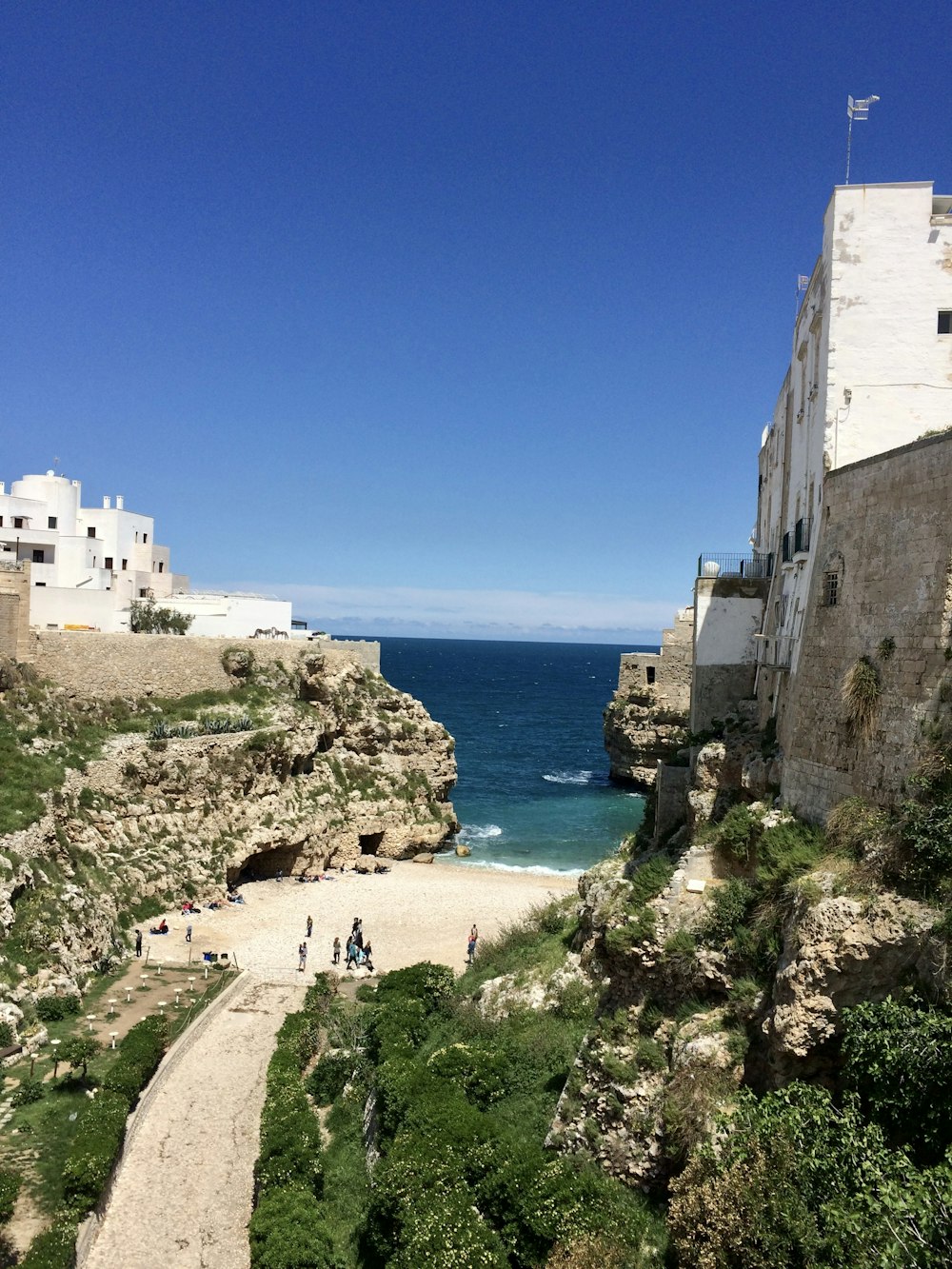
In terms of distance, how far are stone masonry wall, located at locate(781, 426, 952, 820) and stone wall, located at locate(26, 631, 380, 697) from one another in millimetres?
28496

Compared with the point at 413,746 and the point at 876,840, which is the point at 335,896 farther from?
the point at 876,840

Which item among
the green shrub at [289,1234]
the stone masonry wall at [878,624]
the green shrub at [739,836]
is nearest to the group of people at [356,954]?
the green shrub at [289,1234]

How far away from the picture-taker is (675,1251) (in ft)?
35.0

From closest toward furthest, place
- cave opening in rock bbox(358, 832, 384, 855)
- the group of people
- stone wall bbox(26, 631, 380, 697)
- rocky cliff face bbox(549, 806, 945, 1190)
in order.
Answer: rocky cliff face bbox(549, 806, 945, 1190)
the group of people
stone wall bbox(26, 631, 380, 697)
cave opening in rock bbox(358, 832, 384, 855)

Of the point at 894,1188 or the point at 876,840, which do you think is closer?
the point at 894,1188

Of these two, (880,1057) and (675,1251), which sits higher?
(880,1057)

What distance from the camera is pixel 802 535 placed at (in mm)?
17719

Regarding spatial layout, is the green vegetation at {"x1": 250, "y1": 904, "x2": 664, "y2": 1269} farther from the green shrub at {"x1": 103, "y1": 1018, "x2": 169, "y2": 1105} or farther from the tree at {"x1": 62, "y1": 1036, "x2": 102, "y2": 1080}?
the tree at {"x1": 62, "y1": 1036, "x2": 102, "y2": 1080}

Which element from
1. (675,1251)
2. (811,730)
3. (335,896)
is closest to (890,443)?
(811,730)

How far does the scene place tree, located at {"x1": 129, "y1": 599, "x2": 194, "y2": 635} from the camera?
145 feet

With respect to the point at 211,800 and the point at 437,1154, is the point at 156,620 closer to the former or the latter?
the point at 211,800

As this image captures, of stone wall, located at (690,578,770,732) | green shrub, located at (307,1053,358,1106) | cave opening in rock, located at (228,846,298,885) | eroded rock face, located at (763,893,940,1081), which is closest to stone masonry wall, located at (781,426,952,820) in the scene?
eroded rock face, located at (763,893,940,1081)

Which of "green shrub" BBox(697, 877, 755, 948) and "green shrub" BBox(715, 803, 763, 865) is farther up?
"green shrub" BBox(715, 803, 763, 865)

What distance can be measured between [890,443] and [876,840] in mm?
7442
